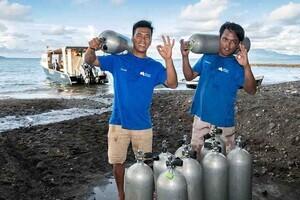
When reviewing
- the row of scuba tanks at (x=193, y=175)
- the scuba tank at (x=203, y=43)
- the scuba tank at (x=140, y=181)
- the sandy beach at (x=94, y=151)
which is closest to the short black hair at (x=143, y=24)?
the scuba tank at (x=203, y=43)

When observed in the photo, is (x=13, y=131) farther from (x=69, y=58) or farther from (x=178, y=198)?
(x=69, y=58)

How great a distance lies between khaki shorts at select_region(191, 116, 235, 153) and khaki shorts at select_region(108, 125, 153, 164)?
0.64 meters

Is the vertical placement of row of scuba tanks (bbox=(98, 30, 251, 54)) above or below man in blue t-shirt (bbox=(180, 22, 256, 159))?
above

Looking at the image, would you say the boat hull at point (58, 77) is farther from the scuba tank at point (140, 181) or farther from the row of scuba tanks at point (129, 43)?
the scuba tank at point (140, 181)

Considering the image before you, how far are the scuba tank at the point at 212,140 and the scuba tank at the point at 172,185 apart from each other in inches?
32.2

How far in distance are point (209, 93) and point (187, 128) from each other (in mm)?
6746

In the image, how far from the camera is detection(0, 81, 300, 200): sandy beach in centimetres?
638

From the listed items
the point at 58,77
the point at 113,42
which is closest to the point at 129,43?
the point at 113,42

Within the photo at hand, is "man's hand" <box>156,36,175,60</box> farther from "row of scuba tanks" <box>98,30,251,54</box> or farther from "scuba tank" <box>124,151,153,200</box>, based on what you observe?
"scuba tank" <box>124,151,153,200</box>

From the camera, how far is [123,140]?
4836 millimetres

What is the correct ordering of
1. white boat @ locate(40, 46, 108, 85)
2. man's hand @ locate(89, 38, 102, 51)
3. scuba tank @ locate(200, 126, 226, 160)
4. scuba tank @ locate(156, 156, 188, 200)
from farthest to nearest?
1. white boat @ locate(40, 46, 108, 85)
2. man's hand @ locate(89, 38, 102, 51)
3. scuba tank @ locate(200, 126, 226, 160)
4. scuba tank @ locate(156, 156, 188, 200)

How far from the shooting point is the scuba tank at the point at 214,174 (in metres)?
4.18

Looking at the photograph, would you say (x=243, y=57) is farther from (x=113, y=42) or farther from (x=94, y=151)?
(x=94, y=151)

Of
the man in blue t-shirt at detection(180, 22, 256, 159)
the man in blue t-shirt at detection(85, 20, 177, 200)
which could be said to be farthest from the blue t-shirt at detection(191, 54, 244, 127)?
the man in blue t-shirt at detection(85, 20, 177, 200)
